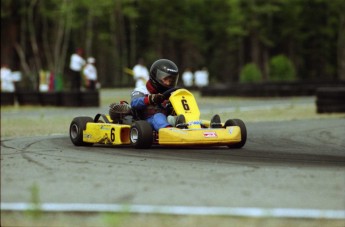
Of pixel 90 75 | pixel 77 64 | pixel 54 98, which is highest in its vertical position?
pixel 77 64

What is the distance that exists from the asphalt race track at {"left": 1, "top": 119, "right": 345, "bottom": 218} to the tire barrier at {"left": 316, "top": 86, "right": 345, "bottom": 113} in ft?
27.4

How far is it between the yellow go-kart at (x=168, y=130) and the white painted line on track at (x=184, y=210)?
4500 millimetres

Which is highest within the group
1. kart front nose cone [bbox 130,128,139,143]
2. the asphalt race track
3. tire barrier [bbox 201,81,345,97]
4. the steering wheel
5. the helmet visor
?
tire barrier [bbox 201,81,345,97]

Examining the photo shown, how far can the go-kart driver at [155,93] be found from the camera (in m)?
10.6

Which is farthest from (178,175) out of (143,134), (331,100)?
(331,100)

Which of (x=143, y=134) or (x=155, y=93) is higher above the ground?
(x=155, y=93)

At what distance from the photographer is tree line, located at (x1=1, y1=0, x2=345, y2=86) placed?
69375 mm

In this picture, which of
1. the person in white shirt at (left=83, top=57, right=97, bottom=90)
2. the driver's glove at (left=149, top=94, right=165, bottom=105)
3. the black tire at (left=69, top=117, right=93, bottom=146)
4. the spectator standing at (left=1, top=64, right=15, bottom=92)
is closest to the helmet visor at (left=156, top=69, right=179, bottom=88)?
the driver's glove at (left=149, top=94, right=165, bottom=105)

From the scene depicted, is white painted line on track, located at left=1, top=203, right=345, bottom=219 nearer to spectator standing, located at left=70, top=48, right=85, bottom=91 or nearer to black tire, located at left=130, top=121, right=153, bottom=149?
black tire, located at left=130, top=121, right=153, bottom=149

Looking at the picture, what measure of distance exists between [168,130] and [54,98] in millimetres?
16514

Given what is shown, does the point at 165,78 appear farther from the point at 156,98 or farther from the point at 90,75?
the point at 90,75

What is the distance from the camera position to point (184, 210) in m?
5.44

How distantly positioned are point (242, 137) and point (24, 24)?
49.3 m

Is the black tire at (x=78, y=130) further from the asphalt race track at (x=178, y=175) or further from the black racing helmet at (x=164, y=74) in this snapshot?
the black racing helmet at (x=164, y=74)
